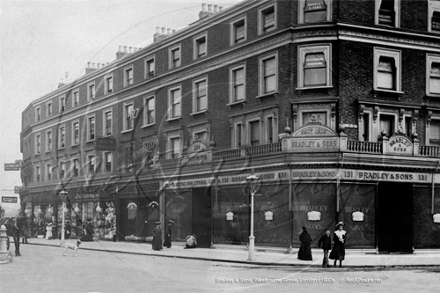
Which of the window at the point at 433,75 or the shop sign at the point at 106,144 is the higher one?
the window at the point at 433,75

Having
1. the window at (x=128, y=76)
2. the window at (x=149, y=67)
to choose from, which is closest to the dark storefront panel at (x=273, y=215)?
the window at (x=149, y=67)

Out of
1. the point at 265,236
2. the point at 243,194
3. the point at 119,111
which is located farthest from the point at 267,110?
the point at 119,111

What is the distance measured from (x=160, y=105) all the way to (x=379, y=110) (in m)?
15.2

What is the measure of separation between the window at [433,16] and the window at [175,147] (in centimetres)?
1550

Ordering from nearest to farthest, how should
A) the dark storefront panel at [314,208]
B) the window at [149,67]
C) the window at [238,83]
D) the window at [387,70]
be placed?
the dark storefront panel at [314,208] < the window at [387,70] < the window at [238,83] < the window at [149,67]

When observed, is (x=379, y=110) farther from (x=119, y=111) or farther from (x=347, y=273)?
(x=119, y=111)

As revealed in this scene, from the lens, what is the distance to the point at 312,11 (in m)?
29.2

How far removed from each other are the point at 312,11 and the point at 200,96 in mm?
9135

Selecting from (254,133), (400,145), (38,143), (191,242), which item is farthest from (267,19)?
(38,143)

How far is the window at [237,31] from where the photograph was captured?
3259 cm

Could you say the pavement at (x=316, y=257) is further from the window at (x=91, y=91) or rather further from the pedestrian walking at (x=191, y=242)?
the window at (x=91, y=91)

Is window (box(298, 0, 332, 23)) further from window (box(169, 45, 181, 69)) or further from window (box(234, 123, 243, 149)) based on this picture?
window (box(169, 45, 181, 69))

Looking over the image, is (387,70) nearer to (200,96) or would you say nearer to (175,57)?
(200,96)

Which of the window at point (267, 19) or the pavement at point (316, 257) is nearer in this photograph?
the pavement at point (316, 257)
